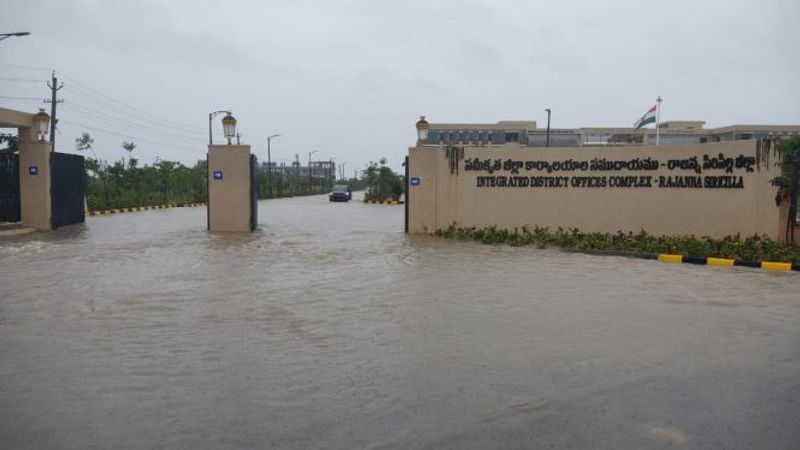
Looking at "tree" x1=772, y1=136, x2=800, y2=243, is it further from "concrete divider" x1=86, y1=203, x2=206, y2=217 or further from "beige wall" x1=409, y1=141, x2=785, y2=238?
"concrete divider" x1=86, y1=203, x2=206, y2=217

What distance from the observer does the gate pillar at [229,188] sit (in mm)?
22812

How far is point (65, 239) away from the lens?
19.9 metres

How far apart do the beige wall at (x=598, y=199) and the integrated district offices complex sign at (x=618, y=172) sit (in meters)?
0.05

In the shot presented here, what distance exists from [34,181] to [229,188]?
678 cm

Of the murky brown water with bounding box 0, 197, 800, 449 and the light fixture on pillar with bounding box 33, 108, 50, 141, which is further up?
the light fixture on pillar with bounding box 33, 108, 50, 141

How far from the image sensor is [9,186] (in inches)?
918

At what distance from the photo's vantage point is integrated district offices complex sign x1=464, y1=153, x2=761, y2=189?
1784 cm

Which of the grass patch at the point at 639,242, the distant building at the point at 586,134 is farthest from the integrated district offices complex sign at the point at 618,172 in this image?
the distant building at the point at 586,134

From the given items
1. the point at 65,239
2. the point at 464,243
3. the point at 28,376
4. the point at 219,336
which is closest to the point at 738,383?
the point at 219,336

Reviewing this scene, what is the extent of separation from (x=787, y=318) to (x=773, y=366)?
2.81 metres

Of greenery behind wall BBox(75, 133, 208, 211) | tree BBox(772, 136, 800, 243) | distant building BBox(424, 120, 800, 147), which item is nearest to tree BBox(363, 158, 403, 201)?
greenery behind wall BBox(75, 133, 208, 211)

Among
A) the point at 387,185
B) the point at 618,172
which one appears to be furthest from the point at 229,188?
the point at 387,185

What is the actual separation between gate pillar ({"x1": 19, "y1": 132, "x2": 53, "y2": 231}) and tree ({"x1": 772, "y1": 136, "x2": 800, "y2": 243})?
22.5 metres

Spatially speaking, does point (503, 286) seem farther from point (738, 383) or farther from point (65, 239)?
point (65, 239)
